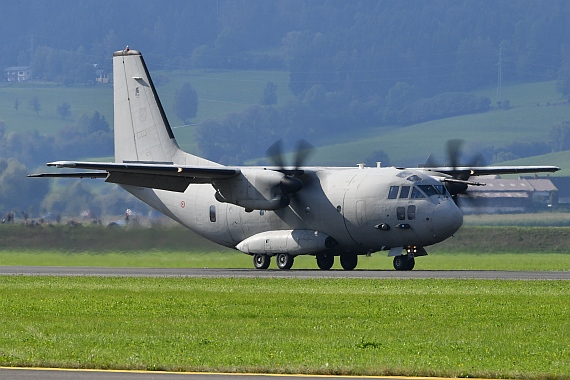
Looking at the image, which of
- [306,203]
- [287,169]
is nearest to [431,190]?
[306,203]

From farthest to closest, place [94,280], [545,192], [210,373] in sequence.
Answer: [545,192] < [94,280] < [210,373]

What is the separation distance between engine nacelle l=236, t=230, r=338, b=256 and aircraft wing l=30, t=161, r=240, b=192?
321cm

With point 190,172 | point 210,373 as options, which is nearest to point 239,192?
point 190,172

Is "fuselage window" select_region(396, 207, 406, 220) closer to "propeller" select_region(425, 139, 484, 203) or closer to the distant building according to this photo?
"propeller" select_region(425, 139, 484, 203)

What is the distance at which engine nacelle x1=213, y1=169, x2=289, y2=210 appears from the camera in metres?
45.0

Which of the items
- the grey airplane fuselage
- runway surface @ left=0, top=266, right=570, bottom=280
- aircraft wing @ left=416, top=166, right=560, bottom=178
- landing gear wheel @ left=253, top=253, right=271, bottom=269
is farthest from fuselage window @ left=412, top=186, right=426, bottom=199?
landing gear wheel @ left=253, top=253, right=271, bottom=269

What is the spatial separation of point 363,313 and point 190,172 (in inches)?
755

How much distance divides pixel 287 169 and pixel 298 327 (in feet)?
77.6

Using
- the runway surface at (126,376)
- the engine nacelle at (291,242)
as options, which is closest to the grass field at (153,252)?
the engine nacelle at (291,242)

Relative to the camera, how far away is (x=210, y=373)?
16.8 m

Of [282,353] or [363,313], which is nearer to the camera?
[282,353]

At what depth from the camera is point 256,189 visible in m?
45.3

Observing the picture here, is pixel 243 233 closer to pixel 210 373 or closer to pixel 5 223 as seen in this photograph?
pixel 5 223

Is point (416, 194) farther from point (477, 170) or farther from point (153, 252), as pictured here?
point (153, 252)
